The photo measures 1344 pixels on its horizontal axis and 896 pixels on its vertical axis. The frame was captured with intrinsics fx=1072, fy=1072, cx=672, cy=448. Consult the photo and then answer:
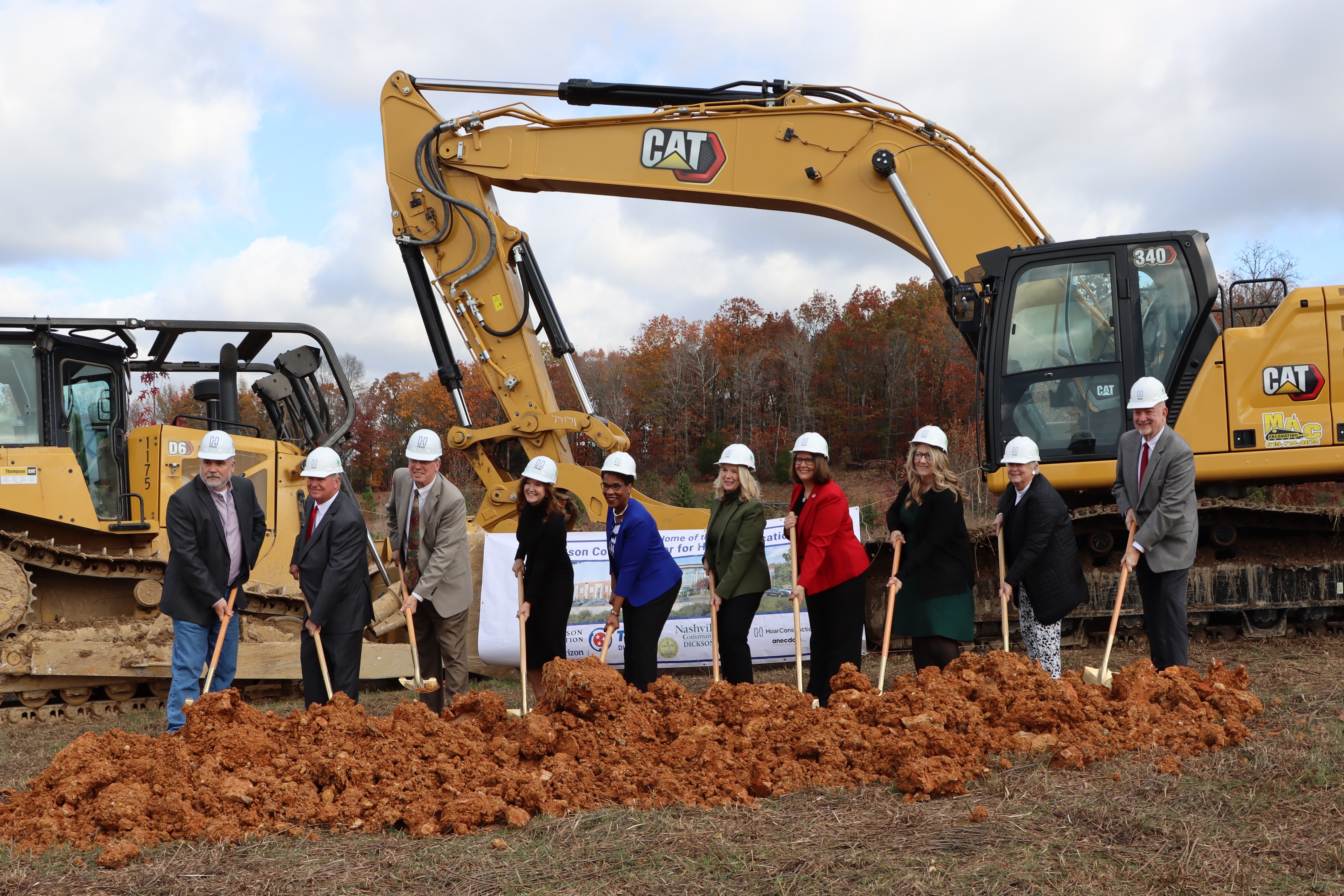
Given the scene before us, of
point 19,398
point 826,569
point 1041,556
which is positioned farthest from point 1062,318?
point 19,398

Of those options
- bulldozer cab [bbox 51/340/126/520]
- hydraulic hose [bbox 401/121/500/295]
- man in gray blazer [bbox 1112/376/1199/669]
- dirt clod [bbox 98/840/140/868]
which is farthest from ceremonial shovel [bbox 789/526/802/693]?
bulldozer cab [bbox 51/340/126/520]

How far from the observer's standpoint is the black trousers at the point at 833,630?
21.2 feet

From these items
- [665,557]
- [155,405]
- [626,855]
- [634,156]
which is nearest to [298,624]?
[665,557]

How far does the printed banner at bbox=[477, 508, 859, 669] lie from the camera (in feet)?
29.0

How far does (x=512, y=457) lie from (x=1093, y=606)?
5507 mm

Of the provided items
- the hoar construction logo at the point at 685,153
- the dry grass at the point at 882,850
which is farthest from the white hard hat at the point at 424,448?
the hoar construction logo at the point at 685,153

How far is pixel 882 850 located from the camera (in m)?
4.16

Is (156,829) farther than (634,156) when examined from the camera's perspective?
No

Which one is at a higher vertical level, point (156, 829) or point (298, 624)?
point (298, 624)

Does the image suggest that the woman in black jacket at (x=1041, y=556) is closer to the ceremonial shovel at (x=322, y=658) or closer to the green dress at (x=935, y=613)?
the green dress at (x=935, y=613)

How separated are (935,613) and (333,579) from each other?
354 centimetres

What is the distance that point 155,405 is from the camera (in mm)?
31969

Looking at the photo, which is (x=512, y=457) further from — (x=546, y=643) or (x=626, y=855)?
(x=626, y=855)

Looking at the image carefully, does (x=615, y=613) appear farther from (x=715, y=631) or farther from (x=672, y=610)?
(x=672, y=610)
